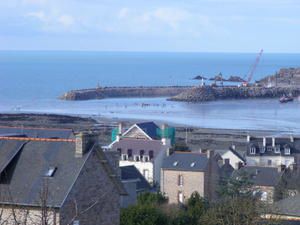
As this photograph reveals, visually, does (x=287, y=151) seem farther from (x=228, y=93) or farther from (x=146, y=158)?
(x=228, y=93)

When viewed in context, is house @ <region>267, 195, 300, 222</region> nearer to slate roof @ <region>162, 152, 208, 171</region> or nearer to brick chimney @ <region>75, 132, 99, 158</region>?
brick chimney @ <region>75, 132, 99, 158</region>

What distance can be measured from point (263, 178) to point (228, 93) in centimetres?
9776

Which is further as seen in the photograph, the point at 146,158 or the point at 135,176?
the point at 146,158

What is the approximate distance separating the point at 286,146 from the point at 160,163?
8774 millimetres

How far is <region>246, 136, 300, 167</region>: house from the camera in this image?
4469cm

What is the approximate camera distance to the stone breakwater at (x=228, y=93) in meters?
124

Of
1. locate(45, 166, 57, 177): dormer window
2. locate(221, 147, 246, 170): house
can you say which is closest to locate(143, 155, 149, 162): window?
locate(221, 147, 246, 170): house

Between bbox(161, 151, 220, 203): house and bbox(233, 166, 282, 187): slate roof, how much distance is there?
39.8 inches

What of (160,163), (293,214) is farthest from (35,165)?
(160,163)

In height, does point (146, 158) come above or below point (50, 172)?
below

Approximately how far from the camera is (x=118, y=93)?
133500 mm

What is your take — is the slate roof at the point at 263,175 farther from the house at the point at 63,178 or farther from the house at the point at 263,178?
the house at the point at 63,178

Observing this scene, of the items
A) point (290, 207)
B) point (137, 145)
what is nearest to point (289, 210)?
point (290, 207)

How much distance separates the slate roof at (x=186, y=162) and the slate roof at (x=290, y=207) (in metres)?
9.97
